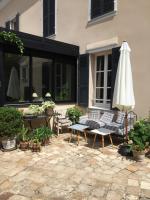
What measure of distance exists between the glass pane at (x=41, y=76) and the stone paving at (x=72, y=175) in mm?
2445

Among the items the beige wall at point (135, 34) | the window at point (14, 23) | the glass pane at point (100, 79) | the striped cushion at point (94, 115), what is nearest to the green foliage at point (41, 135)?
the striped cushion at point (94, 115)

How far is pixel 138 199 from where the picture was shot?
336 cm

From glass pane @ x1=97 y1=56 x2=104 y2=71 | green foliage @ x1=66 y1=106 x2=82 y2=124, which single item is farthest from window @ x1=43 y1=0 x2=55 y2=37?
green foliage @ x1=66 y1=106 x2=82 y2=124

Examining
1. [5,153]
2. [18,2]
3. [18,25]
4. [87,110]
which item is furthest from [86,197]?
[18,2]

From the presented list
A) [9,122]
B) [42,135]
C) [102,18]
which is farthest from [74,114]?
[102,18]

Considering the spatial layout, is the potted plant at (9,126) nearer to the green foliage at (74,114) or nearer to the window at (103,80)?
the green foliage at (74,114)

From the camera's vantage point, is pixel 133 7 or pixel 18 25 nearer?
pixel 133 7

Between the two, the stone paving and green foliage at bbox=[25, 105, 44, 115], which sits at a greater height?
green foliage at bbox=[25, 105, 44, 115]

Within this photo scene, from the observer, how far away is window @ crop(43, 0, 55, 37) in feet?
31.0

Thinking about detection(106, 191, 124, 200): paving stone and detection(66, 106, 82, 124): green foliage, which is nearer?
detection(106, 191, 124, 200): paving stone

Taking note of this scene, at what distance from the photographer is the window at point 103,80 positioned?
7.43 meters

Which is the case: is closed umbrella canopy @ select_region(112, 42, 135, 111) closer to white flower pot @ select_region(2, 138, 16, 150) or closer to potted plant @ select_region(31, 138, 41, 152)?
potted plant @ select_region(31, 138, 41, 152)

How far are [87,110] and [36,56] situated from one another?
2.57m

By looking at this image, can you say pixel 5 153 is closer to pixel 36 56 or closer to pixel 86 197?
pixel 86 197
